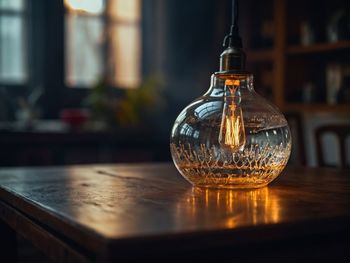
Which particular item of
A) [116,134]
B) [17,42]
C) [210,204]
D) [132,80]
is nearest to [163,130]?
[116,134]

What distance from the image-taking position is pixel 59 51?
3762 mm

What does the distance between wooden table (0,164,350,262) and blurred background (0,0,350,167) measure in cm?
143

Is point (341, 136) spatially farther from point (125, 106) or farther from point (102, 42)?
point (102, 42)

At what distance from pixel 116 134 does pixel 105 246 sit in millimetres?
2668

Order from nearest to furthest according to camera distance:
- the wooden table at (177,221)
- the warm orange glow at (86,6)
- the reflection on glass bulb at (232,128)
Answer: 1. the wooden table at (177,221)
2. the reflection on glass bulb at (232,128)
3. the warm orange glow at (86,6)

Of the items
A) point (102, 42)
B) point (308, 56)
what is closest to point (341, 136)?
point (308, 56)

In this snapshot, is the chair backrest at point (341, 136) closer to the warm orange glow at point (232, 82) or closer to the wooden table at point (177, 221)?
the wooden table at point (177, 221)

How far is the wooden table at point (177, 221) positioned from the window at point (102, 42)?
2629 mm

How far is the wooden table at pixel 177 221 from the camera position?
27.2 inches

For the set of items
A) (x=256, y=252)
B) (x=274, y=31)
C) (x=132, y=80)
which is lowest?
(x=256, y=252)

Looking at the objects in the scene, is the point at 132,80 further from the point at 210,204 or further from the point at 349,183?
the point at 210,204

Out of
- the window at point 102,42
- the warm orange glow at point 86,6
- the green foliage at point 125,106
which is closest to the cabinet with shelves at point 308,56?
the green foliage at point 125,106

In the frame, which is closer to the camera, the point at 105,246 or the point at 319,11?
the point at 105,246

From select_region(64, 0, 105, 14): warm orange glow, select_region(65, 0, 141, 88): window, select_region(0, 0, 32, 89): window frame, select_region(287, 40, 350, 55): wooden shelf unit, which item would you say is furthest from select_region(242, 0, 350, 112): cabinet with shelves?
select_region(0, 0, 32, 89): window frame
